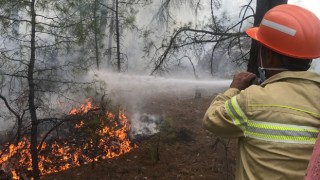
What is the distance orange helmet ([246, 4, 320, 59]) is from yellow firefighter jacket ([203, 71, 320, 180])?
6.7 inches

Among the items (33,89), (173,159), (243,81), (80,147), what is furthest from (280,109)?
(80,147)

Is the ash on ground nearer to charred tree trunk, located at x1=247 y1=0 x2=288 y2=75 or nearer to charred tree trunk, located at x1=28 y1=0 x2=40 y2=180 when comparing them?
charred tree trunk, located at x1=28 y1=0 x2=40 y2=180

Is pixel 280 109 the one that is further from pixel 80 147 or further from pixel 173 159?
pixel 80 147

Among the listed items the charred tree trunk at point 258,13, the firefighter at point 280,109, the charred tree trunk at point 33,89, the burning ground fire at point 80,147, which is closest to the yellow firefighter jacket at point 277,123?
the firefighter at point 280,109

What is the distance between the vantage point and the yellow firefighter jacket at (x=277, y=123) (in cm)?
188

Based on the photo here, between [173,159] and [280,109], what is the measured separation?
6918 mm

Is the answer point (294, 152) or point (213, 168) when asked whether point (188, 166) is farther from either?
point (294, 152)

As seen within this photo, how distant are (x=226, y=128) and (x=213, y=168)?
630 centimetres

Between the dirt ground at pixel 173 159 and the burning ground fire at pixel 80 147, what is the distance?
0.39 metres

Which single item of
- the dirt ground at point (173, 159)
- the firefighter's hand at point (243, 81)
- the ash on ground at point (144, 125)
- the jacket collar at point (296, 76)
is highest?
the jacket collar at point (296, 76)

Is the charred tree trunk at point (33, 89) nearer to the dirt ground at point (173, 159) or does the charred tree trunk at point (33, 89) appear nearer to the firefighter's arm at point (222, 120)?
the dirt ground at point (173, 159)

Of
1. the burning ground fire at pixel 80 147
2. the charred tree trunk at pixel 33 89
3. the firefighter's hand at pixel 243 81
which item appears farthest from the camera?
the burning ground fire at pixel 80 147

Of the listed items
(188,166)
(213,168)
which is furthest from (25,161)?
(213,168)

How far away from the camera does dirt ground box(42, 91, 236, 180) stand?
303 inches
